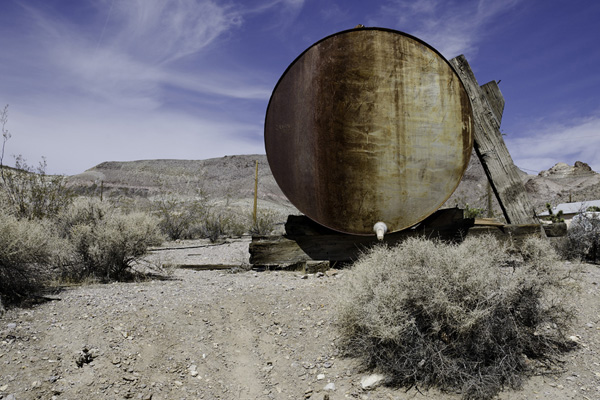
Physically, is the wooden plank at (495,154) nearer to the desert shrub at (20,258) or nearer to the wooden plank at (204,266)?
the wooden plank at (204,266)

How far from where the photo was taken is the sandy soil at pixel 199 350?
2.62 meters

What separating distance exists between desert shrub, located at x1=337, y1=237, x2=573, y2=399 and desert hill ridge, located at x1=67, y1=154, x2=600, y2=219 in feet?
82.9

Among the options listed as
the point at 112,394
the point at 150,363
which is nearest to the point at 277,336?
the point at 150,363

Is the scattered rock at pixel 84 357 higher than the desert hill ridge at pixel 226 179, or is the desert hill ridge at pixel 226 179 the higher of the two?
the desert hill ridge at pixel 226 179

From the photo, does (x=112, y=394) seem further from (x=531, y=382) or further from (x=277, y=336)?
(x=531, y=382)

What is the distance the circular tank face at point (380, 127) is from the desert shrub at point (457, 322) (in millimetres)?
1407

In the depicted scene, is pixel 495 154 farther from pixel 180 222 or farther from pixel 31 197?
pixel 180 222

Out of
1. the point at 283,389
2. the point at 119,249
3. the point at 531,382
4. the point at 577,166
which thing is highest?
the point at 577,166

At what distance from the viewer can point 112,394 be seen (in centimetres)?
265

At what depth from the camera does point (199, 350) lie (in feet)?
10.3

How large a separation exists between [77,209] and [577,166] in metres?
39.3

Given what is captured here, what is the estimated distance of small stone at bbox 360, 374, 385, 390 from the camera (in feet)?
8.51

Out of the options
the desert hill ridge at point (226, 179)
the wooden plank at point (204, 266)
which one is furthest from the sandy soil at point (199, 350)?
the desert hill ridge at point (226, 179)

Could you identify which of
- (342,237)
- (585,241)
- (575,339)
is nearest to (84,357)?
(342,237)
